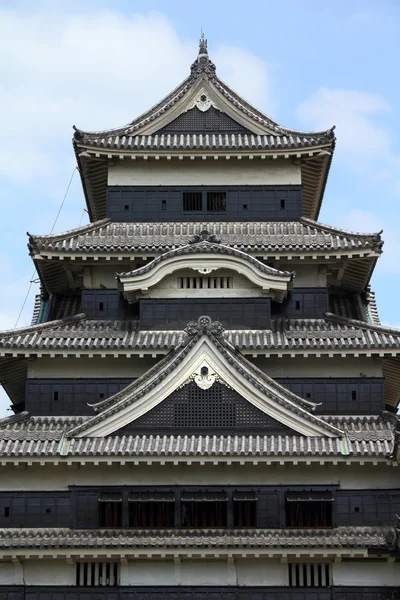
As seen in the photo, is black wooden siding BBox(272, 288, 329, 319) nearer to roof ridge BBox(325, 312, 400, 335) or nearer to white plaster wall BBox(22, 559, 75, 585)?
roof ridge BBox(325, 312, 400, 335)

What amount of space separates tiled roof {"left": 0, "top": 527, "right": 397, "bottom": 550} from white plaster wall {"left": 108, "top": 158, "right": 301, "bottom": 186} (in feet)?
42.1

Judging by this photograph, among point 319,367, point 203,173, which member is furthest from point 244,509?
point 203,173

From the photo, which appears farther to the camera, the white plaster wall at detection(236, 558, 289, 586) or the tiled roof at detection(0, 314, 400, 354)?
the tiled roof at detection(0, 314, 400, 354)

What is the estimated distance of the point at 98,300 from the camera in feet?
130

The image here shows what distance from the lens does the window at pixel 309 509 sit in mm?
35125

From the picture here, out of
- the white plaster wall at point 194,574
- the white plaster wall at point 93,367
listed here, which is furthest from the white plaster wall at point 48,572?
the white plaster wall at point 93,367

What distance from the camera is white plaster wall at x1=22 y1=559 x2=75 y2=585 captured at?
34.3m

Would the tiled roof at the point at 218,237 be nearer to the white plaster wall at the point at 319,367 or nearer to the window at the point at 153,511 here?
the white plaster wall at the point at 319,367

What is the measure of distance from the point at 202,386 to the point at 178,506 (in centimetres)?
355

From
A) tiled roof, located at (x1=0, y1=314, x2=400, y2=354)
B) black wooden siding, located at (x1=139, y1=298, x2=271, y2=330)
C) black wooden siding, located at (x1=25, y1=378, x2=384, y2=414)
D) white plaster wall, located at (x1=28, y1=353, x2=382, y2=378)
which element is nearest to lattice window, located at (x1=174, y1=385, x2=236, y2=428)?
tiled roof, located at (x1=0, y1=314, x2=400, y2=354)

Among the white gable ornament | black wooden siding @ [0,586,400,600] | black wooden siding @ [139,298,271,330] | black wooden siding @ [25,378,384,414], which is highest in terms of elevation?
the white gable ornament

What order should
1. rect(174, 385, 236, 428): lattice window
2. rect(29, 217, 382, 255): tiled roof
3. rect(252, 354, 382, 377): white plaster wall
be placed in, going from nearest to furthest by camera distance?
rect(174, 385, 236, 428): lattice window → rect(252, 354, 382, 377): white plaster wall → rect(29, 217, 382, 255): tiled roof

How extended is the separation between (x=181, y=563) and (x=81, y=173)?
15271 mm

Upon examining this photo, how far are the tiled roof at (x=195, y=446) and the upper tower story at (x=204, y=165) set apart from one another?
30.3 ft
